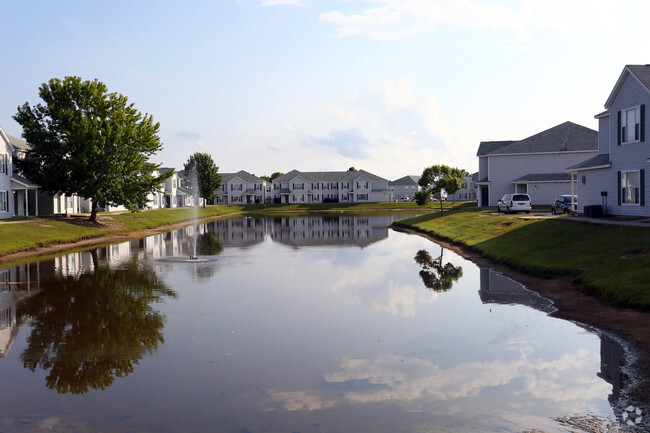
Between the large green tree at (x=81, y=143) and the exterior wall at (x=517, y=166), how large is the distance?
149ft

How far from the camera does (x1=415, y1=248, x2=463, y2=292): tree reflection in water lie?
22.8m

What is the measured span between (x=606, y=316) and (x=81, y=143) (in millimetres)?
52853

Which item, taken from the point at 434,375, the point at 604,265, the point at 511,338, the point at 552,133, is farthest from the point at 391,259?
the point at 552,133

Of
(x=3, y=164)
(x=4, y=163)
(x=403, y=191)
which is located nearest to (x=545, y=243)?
(x=3, y=164)

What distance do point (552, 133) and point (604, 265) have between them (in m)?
56.5

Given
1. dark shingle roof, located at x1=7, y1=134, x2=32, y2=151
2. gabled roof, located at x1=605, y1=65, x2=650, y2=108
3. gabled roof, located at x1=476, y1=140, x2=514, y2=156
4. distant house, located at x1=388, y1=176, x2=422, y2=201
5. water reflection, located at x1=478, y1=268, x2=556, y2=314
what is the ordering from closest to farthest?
water reflection, located at x1=478, y1=268, x2=556, y2=314 → gabled roof, located at x1=605, y1=65, x2=650, y2=108 → dark shingle roof, located at x1=7, y1=134, x2=32, y2=151 → gabled roof, located at x1=476, y1=140, x2=514, y2=156 → distant house, located at x1=388, y1=176, x2=422, y2=201

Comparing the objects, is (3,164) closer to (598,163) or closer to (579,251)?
(579,251)

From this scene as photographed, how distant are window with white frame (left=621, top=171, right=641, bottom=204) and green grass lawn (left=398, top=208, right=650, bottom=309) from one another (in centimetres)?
412

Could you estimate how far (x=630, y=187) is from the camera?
34.4 metres

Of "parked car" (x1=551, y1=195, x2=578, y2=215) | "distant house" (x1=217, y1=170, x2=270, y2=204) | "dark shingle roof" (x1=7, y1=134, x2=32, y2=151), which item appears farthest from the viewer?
"distant house" (x1=217, y1=170, x2=270, y2=204)

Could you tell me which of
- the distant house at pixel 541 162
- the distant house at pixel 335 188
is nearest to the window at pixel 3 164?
the distant house at pixel 541 162

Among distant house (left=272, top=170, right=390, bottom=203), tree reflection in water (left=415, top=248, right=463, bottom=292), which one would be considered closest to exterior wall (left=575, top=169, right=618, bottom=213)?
tree reflection in water (left=415, top=248, right=463, bottom=292)

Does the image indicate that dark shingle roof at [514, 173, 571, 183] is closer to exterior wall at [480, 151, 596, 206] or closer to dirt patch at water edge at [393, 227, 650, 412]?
exterior wall at [480, 151, 596, 206]

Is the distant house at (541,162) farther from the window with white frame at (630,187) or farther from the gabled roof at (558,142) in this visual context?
the window with white frame at (630,187)
